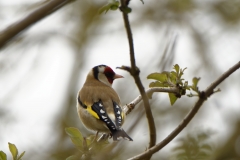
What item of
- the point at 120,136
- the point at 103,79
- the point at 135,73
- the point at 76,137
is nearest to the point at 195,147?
the point at 135,73

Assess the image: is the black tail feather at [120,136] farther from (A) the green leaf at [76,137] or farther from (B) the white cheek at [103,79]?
(B) the white cheek at [103,79]

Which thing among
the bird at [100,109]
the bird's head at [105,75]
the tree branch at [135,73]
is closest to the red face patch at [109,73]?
the bird's head at [105,75]

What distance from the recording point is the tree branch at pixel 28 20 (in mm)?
1165

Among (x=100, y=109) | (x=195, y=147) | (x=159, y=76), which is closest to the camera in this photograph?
(x=195, y=147)

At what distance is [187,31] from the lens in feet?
22.8

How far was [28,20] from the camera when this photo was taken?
47.4 inches

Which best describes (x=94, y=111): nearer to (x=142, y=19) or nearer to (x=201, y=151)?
(x=201, y=151)

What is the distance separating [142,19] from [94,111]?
310 centimetres

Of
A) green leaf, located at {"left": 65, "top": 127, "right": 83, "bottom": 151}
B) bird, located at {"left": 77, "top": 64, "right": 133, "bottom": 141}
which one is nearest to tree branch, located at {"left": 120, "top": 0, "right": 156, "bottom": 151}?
green leaf, located at {"left": 65, "top": 127, "right": 83, "bottom": 151}

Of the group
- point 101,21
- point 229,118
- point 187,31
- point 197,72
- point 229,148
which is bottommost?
point 229,148

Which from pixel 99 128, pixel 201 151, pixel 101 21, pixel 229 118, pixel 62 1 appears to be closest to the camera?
pixel 62 1

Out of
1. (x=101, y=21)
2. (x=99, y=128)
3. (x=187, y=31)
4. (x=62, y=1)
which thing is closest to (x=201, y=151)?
(x=62, y=1)

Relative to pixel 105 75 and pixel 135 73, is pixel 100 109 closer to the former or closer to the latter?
pixel 105 75

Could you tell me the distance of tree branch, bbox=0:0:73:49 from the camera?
1165 millimetres
